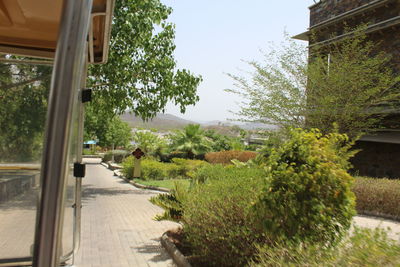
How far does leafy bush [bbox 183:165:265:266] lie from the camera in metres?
4.88

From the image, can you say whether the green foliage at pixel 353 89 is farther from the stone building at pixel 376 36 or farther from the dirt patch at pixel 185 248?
the dirt patch at pixel 185 248

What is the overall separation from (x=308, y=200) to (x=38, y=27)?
3298 millimetres

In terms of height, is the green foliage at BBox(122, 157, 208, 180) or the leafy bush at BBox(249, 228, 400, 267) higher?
the leafy bush at BBox(249, 228, 400, 267)

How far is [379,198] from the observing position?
1154cm

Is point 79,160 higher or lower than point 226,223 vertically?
higher

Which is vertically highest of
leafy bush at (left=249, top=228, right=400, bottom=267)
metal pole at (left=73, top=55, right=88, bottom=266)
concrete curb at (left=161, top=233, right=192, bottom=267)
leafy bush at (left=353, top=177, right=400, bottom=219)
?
metal pole at (left=73, top=55, right=88, bottom=266)

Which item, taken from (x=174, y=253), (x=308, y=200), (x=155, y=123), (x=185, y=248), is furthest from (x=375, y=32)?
(x=155, y=123)

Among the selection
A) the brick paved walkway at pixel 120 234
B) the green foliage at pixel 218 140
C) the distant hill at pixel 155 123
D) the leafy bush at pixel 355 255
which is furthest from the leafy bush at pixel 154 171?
the leafy bush at pixel 355 255

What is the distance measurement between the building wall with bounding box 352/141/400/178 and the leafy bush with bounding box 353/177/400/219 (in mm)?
5120

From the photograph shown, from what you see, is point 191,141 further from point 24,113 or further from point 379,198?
point 24,113

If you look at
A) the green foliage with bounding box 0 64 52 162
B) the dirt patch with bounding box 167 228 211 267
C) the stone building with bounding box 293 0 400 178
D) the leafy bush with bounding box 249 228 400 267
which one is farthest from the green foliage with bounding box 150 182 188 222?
the stone building with bounding box 293 0 400 178

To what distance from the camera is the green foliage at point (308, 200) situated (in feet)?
14.9

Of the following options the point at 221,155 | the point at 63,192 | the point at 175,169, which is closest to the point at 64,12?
the point at 63,192

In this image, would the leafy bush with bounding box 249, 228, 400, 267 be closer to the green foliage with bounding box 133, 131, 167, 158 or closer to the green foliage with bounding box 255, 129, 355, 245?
the green foliage with bounding box 255, 129, 355, 245
